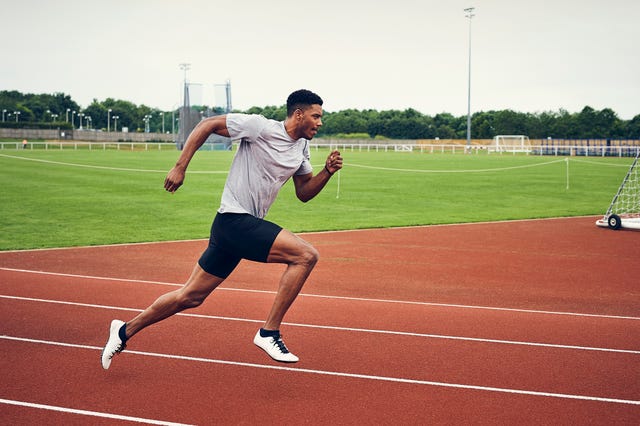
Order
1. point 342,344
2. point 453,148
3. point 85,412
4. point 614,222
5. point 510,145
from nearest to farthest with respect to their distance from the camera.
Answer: point 85,412 → point 342,344 → point 614,222 → point 453,148 → point 510,145

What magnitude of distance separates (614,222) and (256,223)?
12.9 metres

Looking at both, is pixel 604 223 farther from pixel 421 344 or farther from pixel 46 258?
pixel 46 258

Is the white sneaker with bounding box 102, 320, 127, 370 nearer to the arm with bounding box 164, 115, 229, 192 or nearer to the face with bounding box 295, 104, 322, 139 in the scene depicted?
the arm with bounding box 164, 115, 229, 192

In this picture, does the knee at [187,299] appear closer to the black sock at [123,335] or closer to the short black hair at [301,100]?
the black sock at [123,335]

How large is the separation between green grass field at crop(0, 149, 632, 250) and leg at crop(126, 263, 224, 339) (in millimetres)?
8108

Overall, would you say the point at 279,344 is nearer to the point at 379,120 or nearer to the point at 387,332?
the point at 387,332

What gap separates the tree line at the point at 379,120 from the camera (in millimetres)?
97938

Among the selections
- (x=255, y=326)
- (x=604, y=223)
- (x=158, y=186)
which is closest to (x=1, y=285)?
(x=255, y=326)

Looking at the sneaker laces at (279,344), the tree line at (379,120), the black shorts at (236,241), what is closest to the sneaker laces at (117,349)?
the black shorts at (236,241)

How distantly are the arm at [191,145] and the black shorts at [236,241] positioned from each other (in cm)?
46

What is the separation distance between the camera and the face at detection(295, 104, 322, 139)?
5.57 m

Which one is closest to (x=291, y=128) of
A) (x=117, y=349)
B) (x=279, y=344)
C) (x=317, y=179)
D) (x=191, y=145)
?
(x=317, y=179)

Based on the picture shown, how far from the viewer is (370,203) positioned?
21469 millimetres

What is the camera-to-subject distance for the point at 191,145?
5352mm
